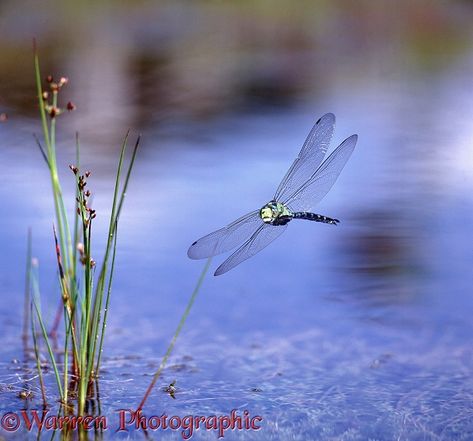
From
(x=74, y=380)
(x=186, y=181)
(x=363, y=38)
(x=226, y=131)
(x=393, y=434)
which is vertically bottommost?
(x=393, y=434)

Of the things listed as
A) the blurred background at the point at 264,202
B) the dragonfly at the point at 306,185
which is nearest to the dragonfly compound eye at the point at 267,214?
the dragonfly at the point at 306,185

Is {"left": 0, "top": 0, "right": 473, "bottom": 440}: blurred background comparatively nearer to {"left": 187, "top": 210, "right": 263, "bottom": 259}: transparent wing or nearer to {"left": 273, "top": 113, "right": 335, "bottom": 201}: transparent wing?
{"left": 187, "top": 210, "right": 263, "bottom": 259}: transparent wing

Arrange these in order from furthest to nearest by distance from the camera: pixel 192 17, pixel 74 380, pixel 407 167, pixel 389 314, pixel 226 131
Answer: pixel 192 17
pixel 226 131
pixel 407 167
pixel 389 314
pixel 74 380

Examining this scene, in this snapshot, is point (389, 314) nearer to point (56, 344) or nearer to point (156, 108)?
point (56, 344)

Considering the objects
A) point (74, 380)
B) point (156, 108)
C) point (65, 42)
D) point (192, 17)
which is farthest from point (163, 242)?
point (192, 17)

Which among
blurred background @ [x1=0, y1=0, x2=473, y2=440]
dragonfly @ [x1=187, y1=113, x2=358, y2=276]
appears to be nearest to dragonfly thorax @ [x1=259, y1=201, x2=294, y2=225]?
dragonfly @ [x1=187, y1=113, x2=358, y2=276]

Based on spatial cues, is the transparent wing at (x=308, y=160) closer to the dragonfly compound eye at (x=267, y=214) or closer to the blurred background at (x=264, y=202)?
the dragonfly compound eye at (x=267, y=214)
